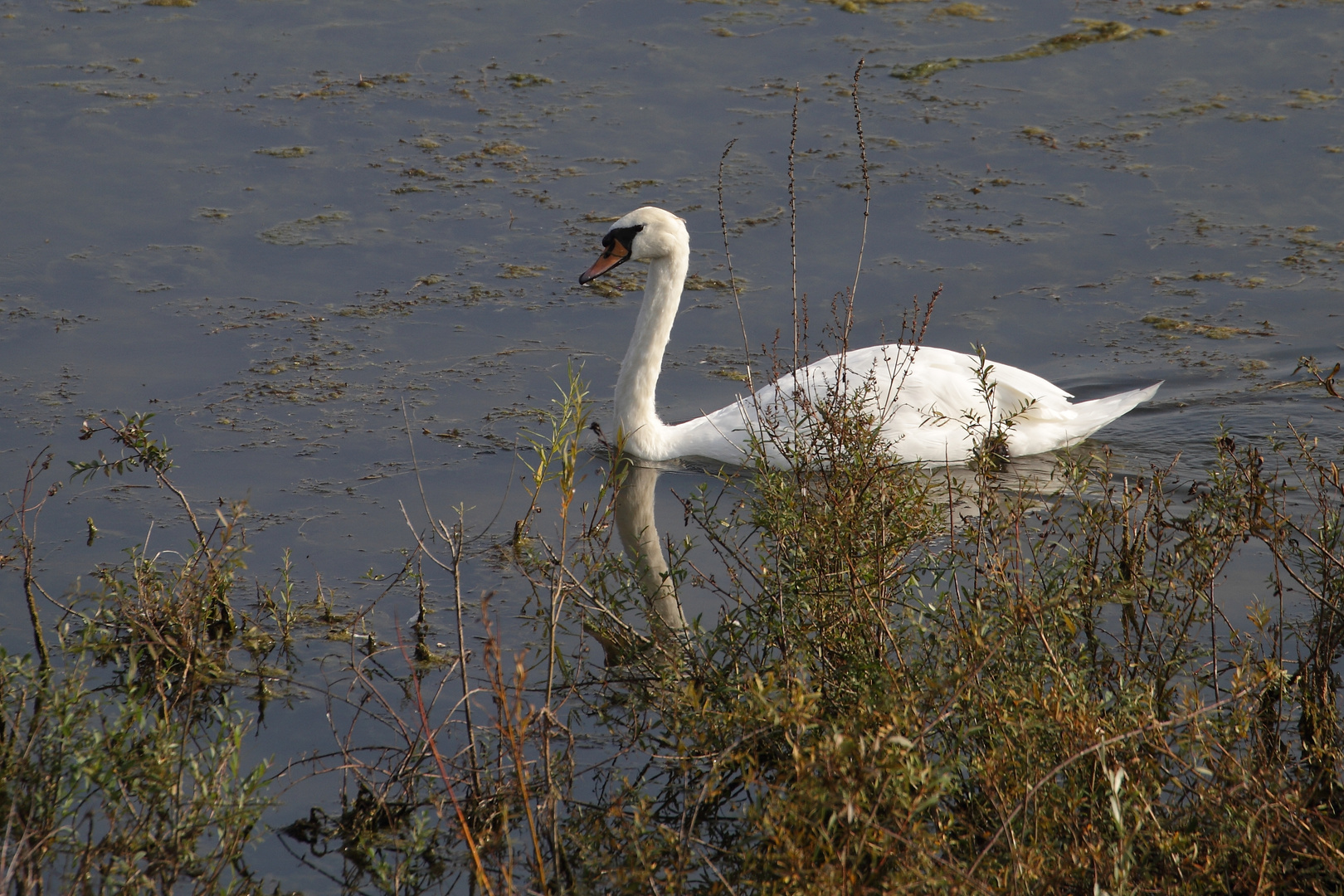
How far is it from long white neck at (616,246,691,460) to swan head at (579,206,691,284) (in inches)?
1.8

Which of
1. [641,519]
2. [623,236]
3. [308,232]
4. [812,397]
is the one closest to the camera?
[812,397]

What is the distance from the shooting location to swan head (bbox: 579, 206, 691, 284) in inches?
274

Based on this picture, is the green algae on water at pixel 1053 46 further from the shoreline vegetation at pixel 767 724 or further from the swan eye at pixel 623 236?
the shoreline vegetation at pixel 767 724

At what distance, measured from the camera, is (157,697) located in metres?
4.70

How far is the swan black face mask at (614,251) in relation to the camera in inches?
277

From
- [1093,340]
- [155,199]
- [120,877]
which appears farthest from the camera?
[155,199]

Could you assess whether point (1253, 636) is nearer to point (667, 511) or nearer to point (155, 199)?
point (667, 511)

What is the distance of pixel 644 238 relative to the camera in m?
7.00

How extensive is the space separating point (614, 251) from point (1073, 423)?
2428mm

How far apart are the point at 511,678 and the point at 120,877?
152cm

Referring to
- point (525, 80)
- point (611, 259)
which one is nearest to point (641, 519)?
point (611, 259)

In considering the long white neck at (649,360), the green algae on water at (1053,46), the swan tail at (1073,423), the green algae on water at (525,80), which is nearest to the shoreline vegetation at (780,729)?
the long white neck at (649,360)

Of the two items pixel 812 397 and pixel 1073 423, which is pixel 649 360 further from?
pixel 1073 423

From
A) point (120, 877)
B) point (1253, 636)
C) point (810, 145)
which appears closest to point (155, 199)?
point (810, 145)
